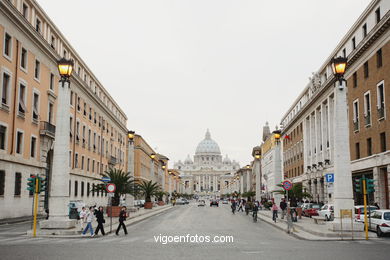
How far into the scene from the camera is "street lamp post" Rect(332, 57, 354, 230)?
70.2 feet

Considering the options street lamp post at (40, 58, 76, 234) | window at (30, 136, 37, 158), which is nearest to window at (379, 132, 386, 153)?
street lamp post at (40, 58, 76, 234)

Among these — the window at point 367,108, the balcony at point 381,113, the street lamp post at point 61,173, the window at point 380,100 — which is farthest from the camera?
the window at point 367,108

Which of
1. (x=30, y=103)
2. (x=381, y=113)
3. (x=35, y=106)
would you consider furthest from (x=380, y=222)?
(x=35, y=106)

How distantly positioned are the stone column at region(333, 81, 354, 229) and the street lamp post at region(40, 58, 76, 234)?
1305 centimetres

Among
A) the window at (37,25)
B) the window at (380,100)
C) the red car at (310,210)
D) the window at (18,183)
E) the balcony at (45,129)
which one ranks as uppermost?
the window at (37,25)

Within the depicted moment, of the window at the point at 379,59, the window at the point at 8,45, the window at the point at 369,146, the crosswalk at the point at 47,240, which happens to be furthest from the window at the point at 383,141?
the window at the point at 8,45

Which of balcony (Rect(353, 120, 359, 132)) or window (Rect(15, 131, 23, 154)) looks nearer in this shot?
window (Rect(15, 131, 23, 154))

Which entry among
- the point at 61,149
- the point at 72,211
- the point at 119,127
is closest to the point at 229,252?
the point at 61,149

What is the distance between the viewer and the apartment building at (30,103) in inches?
1261

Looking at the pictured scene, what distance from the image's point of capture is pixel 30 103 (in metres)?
36.8

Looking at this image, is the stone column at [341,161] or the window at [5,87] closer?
the stone column at [341,161]

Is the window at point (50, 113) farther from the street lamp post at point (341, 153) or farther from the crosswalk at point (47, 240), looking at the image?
the street lamp post at point (341, 153)

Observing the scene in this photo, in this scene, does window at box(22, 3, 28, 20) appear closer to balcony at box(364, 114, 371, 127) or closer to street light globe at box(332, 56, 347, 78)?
street light globe at box(332, 56, 347, 78)

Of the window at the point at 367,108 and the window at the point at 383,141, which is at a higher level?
the window at the point at 367,108
